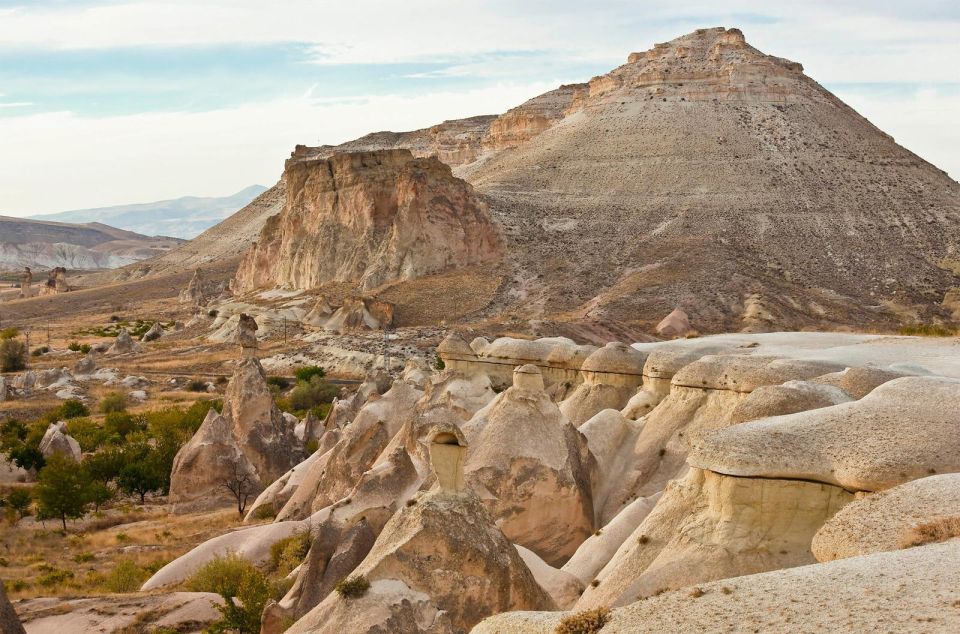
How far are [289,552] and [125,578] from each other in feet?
10.7

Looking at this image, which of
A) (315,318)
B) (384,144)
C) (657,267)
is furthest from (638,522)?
(384,144)

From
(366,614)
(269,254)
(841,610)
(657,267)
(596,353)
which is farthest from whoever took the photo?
(269,254)

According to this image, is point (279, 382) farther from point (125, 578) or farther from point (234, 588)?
point (234, 588)

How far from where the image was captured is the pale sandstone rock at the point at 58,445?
2764 cm

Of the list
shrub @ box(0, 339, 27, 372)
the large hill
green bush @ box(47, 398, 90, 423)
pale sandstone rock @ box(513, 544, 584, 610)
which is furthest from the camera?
the large hill

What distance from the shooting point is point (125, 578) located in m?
16.0

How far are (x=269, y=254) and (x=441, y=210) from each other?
17657mm

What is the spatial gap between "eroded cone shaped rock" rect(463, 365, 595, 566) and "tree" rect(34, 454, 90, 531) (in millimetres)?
10305

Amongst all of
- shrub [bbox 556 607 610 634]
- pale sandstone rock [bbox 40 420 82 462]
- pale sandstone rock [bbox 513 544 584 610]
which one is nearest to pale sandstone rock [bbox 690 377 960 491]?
pale sandstone rock [bbox 513 544 584 610]

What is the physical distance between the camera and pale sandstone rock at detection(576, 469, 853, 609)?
9.97 m

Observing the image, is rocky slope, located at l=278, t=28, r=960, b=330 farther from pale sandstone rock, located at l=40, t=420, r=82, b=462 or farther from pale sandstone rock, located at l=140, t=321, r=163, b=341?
pale sandstone rock, located at l=40, t=420, r=82, b=462

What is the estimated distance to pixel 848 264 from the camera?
65312 mm

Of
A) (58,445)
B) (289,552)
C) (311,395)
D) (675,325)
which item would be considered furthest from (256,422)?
(675,325)

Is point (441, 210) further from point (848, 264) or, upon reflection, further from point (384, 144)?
point (384, 144)
